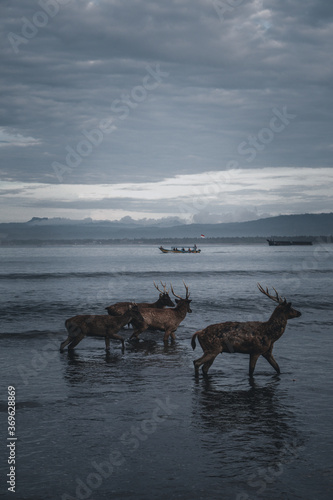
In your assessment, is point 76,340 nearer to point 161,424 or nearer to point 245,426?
point 161,424

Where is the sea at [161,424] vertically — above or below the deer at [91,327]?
below

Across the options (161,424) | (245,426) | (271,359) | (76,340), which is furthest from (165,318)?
Answer: (245,426)

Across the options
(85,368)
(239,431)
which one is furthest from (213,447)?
(85,368)

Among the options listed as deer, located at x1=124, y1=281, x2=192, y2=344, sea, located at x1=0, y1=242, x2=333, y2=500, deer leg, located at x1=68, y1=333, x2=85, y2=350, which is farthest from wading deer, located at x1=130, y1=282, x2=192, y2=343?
deer leg, located at x1=68, y1=333, x2=85, y2=350

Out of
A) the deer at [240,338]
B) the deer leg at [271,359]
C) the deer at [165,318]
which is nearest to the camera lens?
the deer at [240,338]

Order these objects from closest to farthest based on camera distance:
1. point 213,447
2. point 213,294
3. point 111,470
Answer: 1. point 111,470
2. point 213,447
3. point 213,294

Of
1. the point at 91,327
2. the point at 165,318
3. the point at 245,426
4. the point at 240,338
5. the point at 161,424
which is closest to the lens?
the point at 245,426

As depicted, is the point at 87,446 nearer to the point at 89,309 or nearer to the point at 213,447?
the point at 213,447

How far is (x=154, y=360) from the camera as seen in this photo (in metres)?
12.7

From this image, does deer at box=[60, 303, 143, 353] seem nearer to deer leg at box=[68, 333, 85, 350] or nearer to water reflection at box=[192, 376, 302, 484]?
deer leg at box=[68, 333, 85, 350]

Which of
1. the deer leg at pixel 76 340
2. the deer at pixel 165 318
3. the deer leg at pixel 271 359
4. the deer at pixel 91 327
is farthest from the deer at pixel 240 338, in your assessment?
the deer at pixel 165 318

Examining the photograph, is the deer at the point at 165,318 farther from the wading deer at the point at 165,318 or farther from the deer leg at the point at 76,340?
the deer leg at the point at 76,340

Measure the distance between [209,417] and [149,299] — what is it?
69.5ft

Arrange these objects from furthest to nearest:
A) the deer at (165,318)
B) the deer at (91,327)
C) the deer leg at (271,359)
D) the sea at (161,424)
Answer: the deer at (165,318) → the deer at (91,327) → the deer leg at (271,359) → the sea at (161,424)
